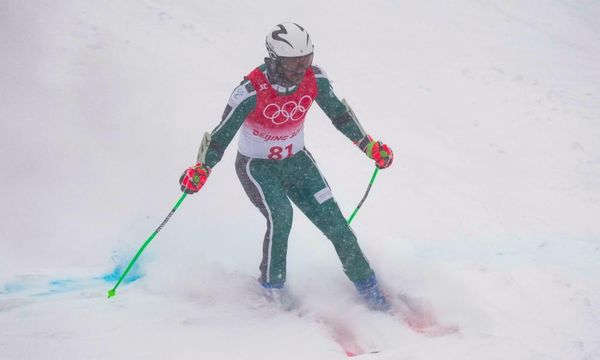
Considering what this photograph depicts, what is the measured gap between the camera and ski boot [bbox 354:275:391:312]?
404 cm

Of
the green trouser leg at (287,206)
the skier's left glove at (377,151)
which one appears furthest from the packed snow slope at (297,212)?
the skier's left glove at (377,151)

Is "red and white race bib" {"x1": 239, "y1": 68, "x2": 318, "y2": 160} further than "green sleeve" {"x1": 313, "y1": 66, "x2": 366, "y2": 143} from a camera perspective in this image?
No

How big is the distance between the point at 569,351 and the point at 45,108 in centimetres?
561

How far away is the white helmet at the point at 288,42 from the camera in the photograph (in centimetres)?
346

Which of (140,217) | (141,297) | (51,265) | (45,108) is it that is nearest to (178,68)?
(45,108)

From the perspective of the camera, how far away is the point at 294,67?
3.49m

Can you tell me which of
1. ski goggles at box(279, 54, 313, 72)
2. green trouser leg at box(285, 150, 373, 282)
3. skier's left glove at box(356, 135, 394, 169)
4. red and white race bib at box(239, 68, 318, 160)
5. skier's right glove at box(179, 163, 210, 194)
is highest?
ski goggles at box(279, 54, 313, 72)

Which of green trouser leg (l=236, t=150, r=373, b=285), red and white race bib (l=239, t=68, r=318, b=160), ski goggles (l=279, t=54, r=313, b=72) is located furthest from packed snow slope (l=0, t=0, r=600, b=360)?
ski goggles (l=279, t=54, r=313, b=72)

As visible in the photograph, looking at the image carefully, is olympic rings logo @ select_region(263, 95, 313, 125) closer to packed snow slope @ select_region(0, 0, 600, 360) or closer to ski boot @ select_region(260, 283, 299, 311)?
ski boot @ select_region(260, 283, 299, 311)

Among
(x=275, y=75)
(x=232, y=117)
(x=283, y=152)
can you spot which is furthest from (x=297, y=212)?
(x=275, y=75)

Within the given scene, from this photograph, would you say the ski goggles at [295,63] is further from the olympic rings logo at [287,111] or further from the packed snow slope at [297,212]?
the packed snow slope at [297,212]

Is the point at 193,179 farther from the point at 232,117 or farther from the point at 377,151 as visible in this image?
the point at 377,151

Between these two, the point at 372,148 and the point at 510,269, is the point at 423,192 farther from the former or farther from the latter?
the point at 372,148

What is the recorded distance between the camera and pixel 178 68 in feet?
24.8
